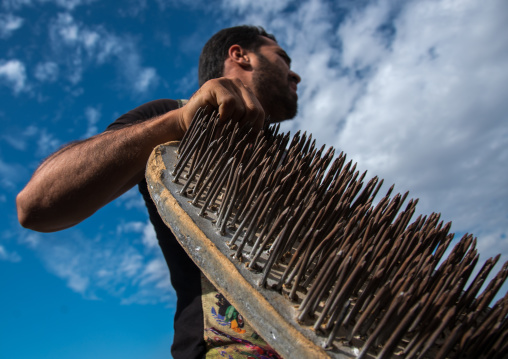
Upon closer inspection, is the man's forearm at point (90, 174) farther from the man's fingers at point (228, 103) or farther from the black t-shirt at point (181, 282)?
the black t-shirt at point (181, 282)

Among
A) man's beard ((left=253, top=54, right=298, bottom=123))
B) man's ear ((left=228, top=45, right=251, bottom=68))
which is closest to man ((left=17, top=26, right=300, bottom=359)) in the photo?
man's beard ((left=253, top=54, right=298, bottom=123))

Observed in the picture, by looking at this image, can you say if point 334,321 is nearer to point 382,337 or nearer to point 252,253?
point 382,337

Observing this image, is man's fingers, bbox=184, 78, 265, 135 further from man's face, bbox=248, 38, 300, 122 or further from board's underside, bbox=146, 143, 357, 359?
man's face, bbox=248, 38, 300, 122

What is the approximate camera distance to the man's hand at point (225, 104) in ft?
5.08

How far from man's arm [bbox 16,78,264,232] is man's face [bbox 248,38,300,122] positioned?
1169 millimetres

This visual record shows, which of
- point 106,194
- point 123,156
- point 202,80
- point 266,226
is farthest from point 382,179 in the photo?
point 202,80

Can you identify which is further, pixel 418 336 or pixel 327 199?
pixel 327 199

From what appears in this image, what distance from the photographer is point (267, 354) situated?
5.13 feet

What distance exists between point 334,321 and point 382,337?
102mm

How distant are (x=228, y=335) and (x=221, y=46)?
253 cm

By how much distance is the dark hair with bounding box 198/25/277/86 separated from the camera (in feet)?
10.4

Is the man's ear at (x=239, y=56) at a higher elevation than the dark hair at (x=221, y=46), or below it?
below

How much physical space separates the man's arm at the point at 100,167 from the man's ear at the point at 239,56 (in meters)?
1.37

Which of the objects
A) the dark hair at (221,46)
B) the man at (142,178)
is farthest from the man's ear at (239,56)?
the man at (142,178)
